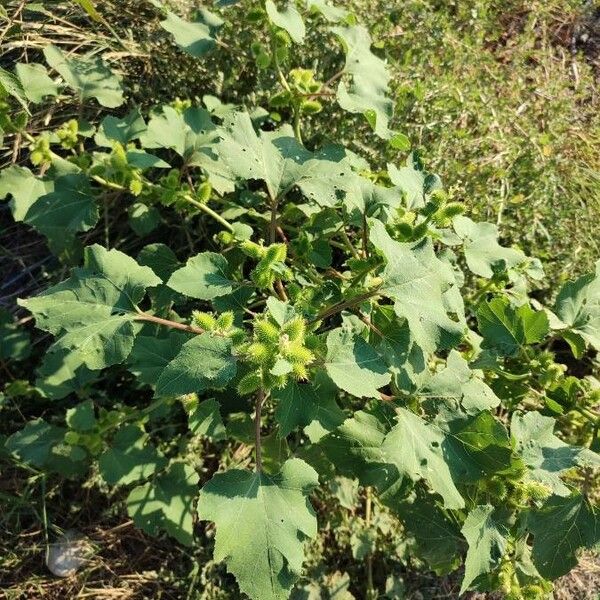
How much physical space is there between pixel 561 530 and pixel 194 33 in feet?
6.70

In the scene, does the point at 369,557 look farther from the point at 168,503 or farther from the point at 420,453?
the point at 420,453

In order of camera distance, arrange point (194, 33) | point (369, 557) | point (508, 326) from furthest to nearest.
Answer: point (369, 557) < point (194, 33) < point (508, 326)

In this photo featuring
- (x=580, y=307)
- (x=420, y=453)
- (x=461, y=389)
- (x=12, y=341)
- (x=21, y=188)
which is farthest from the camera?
(x=12, y=341)

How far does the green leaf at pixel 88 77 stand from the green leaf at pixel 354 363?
1.31 meters

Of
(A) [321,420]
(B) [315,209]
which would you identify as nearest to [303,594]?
(A) [321,420]

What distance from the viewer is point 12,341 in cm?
239

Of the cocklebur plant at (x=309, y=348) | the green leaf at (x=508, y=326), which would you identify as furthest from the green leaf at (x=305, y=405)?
the green leaf at (x=508, y=326)

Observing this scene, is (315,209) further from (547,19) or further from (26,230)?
(547,19)

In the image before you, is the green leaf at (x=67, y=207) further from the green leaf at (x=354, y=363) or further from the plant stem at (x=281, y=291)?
the green leaf at (x=354, y=363)

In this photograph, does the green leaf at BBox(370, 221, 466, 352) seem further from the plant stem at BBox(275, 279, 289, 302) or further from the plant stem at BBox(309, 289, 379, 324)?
the plant stem at BBox(275, 279, 289, 302)

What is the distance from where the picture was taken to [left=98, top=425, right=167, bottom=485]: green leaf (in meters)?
2.12

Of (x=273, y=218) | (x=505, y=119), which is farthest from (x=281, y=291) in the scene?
(x=505, y=119)

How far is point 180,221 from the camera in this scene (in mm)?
2521

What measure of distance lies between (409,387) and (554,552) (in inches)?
26.9
